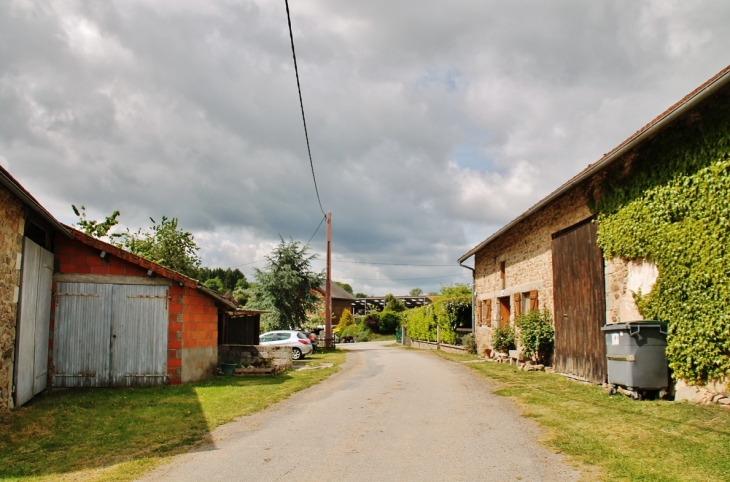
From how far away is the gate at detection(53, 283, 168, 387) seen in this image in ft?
39.4

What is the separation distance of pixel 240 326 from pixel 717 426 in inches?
647

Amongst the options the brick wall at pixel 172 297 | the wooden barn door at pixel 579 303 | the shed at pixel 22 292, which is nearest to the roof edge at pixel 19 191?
the shed at pixel 22 292

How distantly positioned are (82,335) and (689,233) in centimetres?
1195

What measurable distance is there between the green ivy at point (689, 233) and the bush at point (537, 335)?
508cm

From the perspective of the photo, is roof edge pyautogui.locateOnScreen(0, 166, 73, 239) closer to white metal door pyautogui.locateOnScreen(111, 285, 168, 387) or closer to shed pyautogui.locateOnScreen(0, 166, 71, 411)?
shed pyautogui.locateOnScreen(0, 166, 71, 411)

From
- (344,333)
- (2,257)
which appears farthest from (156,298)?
(344,333)

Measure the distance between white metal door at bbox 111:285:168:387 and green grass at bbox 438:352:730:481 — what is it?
7.80m

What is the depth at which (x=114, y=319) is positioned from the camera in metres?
12.4

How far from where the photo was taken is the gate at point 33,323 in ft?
31.4

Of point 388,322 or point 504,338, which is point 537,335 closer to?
point 504,338

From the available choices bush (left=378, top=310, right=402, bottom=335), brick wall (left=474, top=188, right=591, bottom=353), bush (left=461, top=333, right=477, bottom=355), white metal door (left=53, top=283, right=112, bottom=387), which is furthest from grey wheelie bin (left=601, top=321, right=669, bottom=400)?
bush (left=378, top=310, right=402, bottom=335)

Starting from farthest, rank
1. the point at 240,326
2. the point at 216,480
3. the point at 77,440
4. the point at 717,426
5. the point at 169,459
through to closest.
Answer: the point at 240,326
the point at 77,440
the point at 717,426
the point at 169,459
the point at 216,480

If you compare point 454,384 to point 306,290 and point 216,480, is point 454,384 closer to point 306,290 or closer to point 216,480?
point 216,480

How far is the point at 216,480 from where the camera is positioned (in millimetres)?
5285
